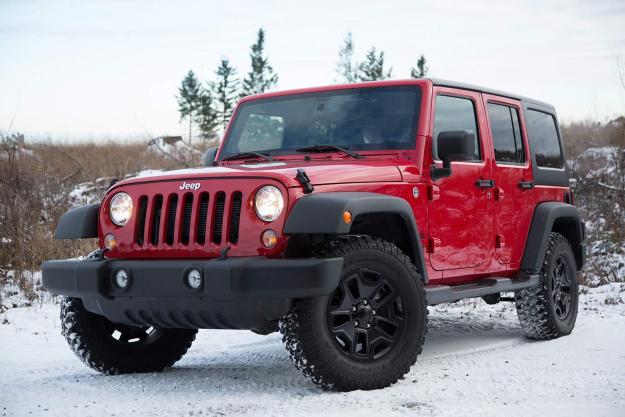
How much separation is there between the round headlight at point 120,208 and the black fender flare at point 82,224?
0.65 ft

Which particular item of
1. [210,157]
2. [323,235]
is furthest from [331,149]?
[210,157]

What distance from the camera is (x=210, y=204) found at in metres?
4.45

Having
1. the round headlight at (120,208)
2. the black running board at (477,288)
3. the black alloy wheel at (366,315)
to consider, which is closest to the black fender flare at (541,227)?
the black running board at (477,288)

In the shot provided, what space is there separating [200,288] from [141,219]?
0.79 metres

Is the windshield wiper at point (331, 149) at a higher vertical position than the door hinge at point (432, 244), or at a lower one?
higher

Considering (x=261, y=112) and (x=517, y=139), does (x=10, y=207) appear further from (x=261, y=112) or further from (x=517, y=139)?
(x=517, y=139)

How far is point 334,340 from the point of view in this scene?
4414 mm

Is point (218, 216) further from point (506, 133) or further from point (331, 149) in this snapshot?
point (506, 133)

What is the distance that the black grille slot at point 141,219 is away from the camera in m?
4.76

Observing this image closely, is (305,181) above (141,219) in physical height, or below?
above

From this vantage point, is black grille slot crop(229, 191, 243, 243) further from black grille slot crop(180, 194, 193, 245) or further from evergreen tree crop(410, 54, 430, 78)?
evergreen tree crop(410, 54, 430, 78)

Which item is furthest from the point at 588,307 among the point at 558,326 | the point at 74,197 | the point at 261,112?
the point at 74,197

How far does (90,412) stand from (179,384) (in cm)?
85

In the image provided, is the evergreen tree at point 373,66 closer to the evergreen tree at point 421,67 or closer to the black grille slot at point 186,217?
the evergreen tree at point 421,67
